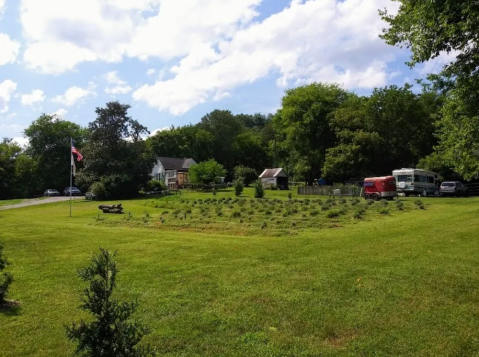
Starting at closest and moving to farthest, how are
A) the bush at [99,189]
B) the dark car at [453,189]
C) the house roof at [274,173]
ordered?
the dark car at [453,189], the bush at [99,189], the house roof at [274,173]

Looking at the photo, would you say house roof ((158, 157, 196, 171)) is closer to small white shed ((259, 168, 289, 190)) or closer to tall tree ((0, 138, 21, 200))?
small white shed ((259, 168, 289, 190))

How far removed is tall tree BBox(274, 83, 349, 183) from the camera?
201ft

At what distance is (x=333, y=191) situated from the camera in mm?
44375

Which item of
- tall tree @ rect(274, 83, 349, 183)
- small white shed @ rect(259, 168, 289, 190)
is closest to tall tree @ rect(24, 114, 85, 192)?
small white shed @ rect(259, 168, 289, 190)

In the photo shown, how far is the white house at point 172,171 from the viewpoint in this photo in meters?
76.6

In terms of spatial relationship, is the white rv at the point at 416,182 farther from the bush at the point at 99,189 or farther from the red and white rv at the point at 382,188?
the bush at the point at 99,189

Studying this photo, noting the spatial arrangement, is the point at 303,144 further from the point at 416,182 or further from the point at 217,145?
the point at 217,145

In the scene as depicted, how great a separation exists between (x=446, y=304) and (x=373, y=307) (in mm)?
1236

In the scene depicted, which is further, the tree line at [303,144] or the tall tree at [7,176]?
the tall tree at [7,176]

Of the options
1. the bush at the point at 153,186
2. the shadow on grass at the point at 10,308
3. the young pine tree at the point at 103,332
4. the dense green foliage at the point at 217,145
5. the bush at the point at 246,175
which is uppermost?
the dense green foliage at the point at 217,145

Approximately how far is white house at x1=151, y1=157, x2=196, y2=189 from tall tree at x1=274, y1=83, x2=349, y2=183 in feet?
72.1

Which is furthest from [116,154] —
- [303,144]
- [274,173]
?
[303,144]

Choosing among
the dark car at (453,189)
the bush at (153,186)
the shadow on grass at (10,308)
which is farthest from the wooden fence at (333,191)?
the shadow on grass at (10,308)

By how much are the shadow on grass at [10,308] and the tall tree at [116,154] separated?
44554 mm
